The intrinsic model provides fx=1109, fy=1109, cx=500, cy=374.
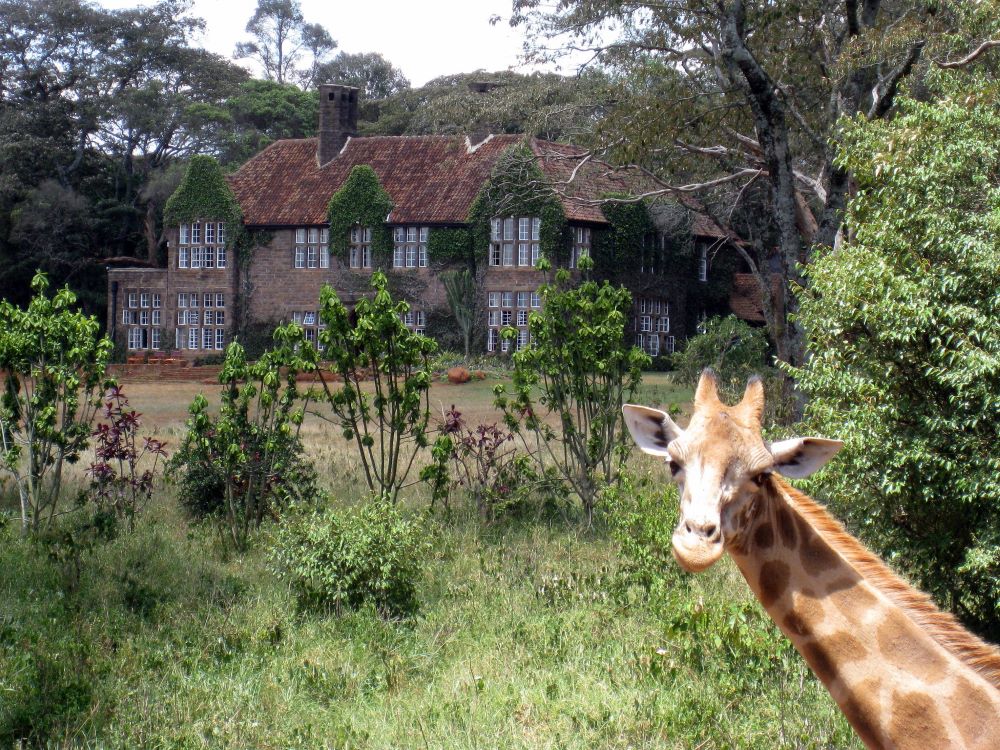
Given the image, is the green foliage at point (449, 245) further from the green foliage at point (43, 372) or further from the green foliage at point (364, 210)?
the green foliage at point (43, 372)

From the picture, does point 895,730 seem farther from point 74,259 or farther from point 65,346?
point 74,259

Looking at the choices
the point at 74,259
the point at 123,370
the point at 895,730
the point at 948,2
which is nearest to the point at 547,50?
the point at 948,2

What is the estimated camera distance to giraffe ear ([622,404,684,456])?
14.9ft

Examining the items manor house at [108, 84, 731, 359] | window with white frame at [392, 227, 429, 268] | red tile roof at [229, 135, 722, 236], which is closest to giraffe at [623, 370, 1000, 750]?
red tile roof at [229, 135, 722, 236]

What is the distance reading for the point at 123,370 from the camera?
42812mm

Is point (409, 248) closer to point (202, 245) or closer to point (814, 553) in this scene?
point (202, 245)

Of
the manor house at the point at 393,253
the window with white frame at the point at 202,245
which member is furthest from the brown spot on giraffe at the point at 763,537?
the window with white frame at the point at 202,245

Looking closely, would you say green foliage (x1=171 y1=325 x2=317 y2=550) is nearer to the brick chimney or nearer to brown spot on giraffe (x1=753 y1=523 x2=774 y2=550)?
brown spot on giraffe (x1=753 y1=523 x2=774 y2=550)

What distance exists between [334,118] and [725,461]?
47866 millimetres

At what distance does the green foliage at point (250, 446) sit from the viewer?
12.5 m

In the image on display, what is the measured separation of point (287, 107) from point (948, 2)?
51.2 meters

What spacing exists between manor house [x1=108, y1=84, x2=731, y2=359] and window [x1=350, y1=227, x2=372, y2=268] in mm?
54

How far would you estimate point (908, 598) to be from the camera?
4375 mm

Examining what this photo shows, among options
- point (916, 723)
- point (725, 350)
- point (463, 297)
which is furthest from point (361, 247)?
point (916, 723)
